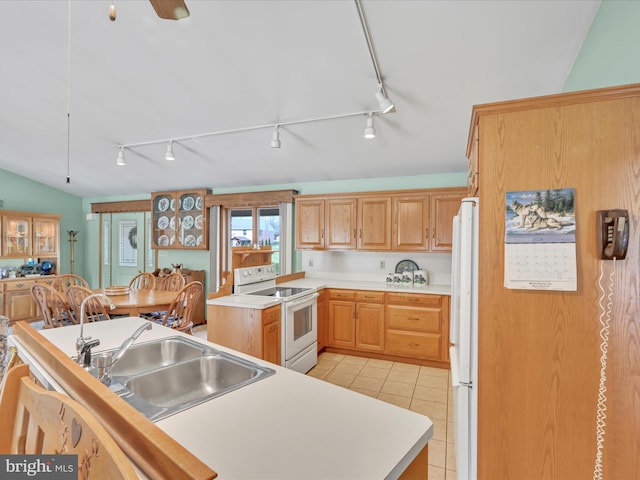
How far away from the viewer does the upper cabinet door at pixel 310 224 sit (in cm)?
444

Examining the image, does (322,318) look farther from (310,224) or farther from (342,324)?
(310,224)

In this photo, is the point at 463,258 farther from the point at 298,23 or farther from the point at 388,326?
the point at 388,326

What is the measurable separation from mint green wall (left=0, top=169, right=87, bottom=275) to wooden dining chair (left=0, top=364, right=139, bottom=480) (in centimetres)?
689

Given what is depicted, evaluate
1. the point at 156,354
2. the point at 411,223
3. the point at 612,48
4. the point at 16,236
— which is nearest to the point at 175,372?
the point at 156,354

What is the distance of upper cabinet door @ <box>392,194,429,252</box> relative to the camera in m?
3.93

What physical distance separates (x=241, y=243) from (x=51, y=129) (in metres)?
2.96

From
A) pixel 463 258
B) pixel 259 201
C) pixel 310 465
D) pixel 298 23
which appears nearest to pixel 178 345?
pixel 310 465

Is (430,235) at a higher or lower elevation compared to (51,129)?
lower

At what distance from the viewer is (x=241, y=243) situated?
560 cm

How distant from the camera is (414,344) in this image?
12.1 ft

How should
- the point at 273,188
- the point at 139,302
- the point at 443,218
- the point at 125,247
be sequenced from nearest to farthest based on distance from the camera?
the point at 139,302
the point at 443,218
the point at 273,188
the point at 125,247

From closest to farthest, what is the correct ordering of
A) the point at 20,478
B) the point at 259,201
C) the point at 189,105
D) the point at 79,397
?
the point at 20,478 → the point at 79,397 → the point at 189,105 → the point at 259,201

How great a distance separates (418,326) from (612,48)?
291 cm

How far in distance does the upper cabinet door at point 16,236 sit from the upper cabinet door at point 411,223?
6665 mm
